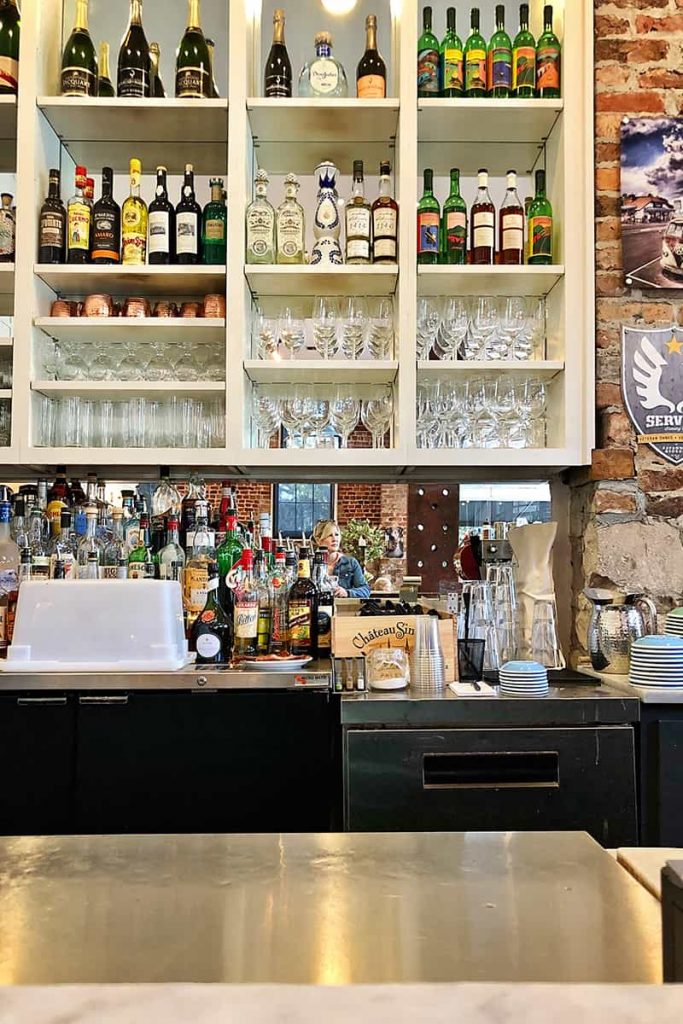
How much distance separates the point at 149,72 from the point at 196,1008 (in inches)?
117

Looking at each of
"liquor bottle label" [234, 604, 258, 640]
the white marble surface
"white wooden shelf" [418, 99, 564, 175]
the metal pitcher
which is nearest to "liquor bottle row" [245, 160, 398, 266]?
"white wooden shelf" [418, 99, 564, 175]

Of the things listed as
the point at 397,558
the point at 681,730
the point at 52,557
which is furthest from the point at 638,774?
the point at 52,557

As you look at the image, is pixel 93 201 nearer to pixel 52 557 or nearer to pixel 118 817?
pixel 52 557

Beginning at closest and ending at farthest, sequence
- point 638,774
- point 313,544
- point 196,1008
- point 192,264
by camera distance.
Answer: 1. point 196,1008
2. point 638,774
3. point 192,264
4. point 313,544

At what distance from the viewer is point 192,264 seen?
2.63 meters

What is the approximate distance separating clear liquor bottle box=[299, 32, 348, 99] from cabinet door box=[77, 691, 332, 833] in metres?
1.95

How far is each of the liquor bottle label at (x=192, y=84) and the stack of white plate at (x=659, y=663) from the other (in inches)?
86.1

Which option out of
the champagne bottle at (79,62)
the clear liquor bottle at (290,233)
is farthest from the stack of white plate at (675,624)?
the champagne bottle at (79,62)

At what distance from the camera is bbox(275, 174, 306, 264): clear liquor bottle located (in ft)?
8.71

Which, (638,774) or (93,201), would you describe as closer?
(638,774)

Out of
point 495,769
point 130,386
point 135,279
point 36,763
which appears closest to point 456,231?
point 135,279

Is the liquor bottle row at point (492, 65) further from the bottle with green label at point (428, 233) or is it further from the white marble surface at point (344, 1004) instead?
the white marble surface at point (344, 1004)

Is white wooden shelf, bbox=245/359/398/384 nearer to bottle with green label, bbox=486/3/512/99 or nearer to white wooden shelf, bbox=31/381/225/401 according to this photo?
white wooden shelf, bbox=31/381/225/401

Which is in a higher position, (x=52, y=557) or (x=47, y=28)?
(x=47, y=28)
